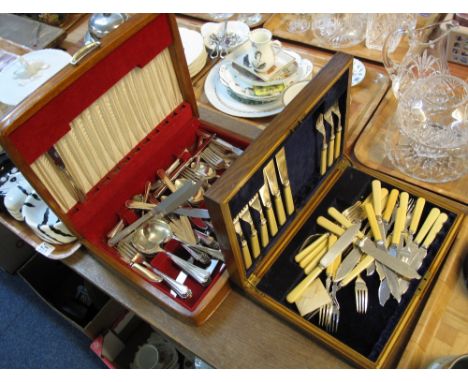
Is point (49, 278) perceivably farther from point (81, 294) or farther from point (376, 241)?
point (376, 241)

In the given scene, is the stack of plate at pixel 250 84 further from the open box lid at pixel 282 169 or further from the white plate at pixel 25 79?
the white plate at pixel 25 79

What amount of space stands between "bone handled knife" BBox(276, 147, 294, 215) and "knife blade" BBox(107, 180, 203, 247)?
0.17 m

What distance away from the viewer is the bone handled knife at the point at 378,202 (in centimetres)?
65

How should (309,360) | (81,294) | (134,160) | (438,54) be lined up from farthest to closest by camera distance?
(81,294) → (438,54) → (134,160) → (309,360)

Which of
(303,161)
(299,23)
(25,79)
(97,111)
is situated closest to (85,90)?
(97,111)

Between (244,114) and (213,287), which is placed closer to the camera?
(213,287)

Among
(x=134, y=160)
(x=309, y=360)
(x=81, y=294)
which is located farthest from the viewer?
(x=81, y=294)

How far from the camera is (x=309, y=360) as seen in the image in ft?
1.88

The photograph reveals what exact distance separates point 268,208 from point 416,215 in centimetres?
25

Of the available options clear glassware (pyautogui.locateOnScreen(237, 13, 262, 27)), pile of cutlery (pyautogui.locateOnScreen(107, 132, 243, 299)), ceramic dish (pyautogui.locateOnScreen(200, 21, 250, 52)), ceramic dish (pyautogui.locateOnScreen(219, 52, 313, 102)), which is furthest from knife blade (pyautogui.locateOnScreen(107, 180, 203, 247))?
clear glassware (pyautogui.locateOnScreen(237, 13, 262, 27))

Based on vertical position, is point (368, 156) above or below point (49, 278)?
above

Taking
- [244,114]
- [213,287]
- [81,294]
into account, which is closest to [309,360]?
[213,287]

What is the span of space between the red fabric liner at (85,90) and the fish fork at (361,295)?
1.50 feet

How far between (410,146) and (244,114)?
0.33 meters
